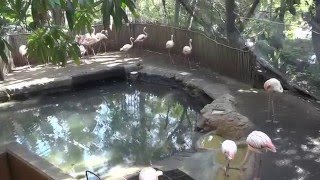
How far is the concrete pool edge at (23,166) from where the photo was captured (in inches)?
92.0

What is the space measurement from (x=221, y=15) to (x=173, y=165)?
15.2ft

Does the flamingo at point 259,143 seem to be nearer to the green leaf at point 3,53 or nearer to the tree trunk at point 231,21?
the green leaf at point 3,53

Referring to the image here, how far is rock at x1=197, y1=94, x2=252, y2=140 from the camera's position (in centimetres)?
508

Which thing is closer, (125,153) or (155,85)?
(125,153)

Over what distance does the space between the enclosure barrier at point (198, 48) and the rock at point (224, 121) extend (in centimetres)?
149

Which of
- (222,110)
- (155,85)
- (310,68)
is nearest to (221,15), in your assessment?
(155,85)

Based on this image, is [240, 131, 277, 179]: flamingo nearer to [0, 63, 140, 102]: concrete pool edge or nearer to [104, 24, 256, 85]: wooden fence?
[104, 24, 256, 85]: wooden fence

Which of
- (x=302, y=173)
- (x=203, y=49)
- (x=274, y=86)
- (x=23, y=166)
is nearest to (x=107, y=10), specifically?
(x=23, y=166)

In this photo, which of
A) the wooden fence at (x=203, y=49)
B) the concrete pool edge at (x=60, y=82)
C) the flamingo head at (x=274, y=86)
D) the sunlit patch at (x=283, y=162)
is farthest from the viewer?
the concrete pool edge at (x=60, y=82)

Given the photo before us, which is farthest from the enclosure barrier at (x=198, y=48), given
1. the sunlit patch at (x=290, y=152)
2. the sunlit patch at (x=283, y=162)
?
the sunlit patch at (x=283, y=162)

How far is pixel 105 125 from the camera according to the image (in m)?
7.08

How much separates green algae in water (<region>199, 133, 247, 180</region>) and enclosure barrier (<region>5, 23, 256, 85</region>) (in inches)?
83.3

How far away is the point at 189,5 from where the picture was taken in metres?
8.72

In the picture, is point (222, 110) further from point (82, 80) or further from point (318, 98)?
point (82, 80)
